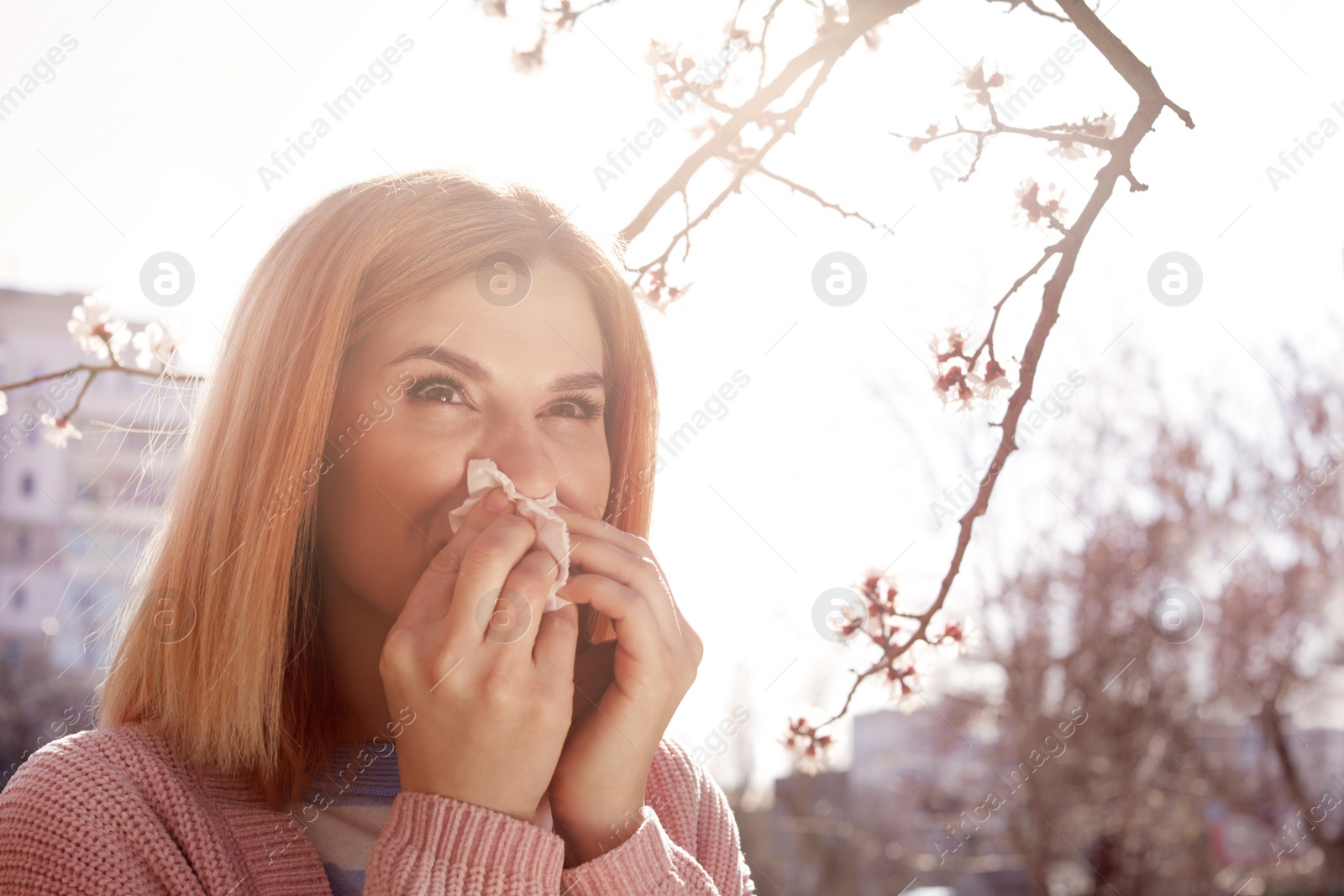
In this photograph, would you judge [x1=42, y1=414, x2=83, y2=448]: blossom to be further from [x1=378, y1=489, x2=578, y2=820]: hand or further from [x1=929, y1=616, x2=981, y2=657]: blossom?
[x1=929, y1=616, x2=981, y2=657]: blossom

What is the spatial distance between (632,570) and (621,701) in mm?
195

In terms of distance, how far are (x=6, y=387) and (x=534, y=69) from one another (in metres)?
1.26

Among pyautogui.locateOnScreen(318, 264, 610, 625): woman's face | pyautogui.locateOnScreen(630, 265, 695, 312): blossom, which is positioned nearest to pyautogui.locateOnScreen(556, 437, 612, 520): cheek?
pyautogui.locateOnScreen(318, 264, 610, 625): woman's face

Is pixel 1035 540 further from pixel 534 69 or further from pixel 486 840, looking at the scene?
pixel 486 840

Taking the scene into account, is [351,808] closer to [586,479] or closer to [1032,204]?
Answer: [586,479]

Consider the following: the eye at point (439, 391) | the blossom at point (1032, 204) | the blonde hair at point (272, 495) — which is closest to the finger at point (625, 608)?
the eye at point (439, 391)

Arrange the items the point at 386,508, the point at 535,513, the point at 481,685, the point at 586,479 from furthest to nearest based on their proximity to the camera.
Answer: the point at 586,479
the point at 386,508
the point at 535,513
the point at 481,685

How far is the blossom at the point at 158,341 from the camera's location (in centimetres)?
198

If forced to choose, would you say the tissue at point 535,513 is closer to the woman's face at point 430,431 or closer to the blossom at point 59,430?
the woman's face at point 430,431

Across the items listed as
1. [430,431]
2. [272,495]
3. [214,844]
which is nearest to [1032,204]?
[430,431]

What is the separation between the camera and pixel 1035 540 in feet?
36.9

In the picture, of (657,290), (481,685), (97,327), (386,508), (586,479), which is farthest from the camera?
(657,290)

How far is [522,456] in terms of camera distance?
4.73ft

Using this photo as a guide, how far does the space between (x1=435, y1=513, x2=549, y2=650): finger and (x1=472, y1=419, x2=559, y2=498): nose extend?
0.36ft
